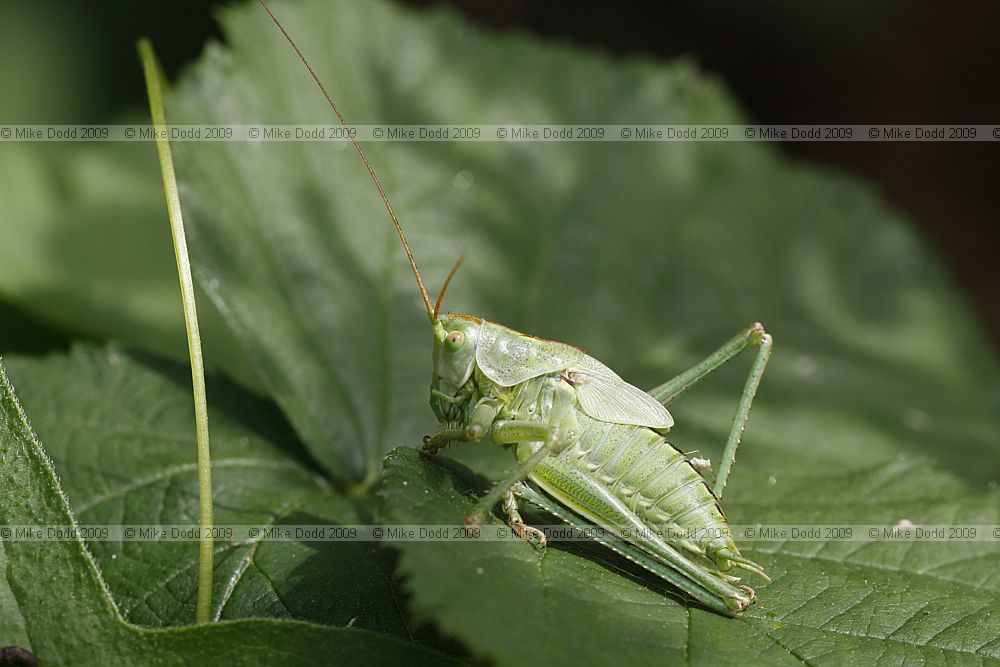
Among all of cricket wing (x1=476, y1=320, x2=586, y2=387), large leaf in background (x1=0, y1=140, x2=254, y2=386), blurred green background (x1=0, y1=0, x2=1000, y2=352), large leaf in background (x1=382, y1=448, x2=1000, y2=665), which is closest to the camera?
large leaf in background (x1=382, y1=448, x2=1000, y2=665)

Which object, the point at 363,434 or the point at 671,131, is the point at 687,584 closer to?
the point at 363,434

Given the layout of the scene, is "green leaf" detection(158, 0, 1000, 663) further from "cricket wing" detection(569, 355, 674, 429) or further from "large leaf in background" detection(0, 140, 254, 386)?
"large leaf in background" detection(0, 140, 254, 386)

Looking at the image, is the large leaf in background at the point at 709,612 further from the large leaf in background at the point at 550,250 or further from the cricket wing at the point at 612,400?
the large leaf in background at the point at 550,250

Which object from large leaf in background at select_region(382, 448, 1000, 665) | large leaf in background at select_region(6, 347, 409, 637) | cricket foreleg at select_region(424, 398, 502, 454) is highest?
cricket foreleg at select_region(424, 398, 502, 454)

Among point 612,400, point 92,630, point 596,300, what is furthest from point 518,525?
point 596,300

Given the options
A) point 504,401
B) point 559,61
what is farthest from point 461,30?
point 504,401

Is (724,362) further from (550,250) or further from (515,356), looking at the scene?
(550,250)

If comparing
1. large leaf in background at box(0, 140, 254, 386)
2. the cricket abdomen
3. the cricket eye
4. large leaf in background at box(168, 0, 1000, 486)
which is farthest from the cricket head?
large leaf in background at box(0, 140, 254, 386)
